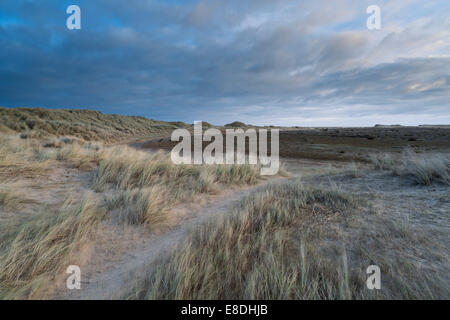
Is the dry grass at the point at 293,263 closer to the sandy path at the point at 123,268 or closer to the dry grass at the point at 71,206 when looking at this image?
the sandy path at the point at 123,268

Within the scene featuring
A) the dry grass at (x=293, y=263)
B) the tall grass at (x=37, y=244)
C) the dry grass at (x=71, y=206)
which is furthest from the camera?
the dry grass at (x=71, y=206)

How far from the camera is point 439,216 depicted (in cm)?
317

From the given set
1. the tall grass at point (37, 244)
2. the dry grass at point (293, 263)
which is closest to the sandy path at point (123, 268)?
the dry grass at point (293, 263)

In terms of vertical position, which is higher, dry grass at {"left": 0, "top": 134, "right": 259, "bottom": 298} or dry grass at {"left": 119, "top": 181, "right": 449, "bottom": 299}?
dry grass at {"left": 0, "top": 134, "right": 259, "bottom": 298}

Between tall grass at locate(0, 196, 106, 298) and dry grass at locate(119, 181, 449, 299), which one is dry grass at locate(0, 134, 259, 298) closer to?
tall grass at locate(0, 196, 106, 298)

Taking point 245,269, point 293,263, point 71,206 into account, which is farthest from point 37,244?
point 293,263

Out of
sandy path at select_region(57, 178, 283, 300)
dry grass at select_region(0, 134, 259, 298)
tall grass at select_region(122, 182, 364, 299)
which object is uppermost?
dry grass at select_region(0, 134, 259, 298)

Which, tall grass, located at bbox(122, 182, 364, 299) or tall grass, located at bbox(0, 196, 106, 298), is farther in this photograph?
tall grass, located at bbox(0, 196, 106, 298)

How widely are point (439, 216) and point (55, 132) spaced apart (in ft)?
83.1

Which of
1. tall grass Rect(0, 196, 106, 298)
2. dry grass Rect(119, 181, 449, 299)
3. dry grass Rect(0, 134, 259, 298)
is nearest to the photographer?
dry grass Rect(119, 181, 449, 299)

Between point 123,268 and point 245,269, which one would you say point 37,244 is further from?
point 245,269

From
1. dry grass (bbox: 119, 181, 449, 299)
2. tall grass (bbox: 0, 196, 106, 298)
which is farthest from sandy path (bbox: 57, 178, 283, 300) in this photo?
tall grass (bbox: 0, 196, 106, 298)
